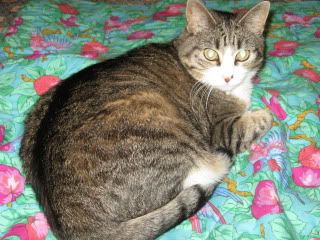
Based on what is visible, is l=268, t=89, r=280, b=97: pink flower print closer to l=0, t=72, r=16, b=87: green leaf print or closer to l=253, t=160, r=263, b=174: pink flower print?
l=253, t=160, r=263, b=174: pink flower print

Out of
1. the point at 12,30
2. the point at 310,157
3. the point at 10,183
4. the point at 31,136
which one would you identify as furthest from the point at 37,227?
the point at 12,30

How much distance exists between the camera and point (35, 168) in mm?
1587

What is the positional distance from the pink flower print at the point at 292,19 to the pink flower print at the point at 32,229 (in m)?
2.05

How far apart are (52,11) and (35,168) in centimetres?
162

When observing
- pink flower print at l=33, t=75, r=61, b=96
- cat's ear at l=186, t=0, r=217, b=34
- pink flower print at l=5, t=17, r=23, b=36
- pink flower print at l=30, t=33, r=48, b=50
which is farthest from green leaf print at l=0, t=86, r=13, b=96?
cat's ear at l=186, t=0, r=217, b=34

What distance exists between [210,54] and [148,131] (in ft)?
1.69

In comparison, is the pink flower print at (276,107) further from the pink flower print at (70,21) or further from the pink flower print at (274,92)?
the pink flower print at (70,21)

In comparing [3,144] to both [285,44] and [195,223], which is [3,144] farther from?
[285,44]

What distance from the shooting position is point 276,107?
2.11 metres

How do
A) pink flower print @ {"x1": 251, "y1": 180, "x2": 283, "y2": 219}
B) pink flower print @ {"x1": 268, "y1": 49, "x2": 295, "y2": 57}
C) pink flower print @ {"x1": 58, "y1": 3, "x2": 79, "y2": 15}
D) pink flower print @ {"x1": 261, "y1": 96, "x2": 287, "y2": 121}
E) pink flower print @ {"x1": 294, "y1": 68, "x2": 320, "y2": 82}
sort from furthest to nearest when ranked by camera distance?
pink flower print @ {"x1": 58, "y1": 3, "x2": 79, "y2": 15} → pink flower print @ {"x1": 268, "y1": 49, "x2": 295, "y2": 57} → pink flower print @ {"x1": 294, "y1": 68, "x2": 320, "y2": 82} → pink flower print @ {"x1": 261, "y1": 96, "x2": 287, "y2": 121} → pink flower print @ {"x1": 251, "y1": 180, "x2": 283, "y2": 219}

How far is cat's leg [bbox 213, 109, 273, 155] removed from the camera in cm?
191

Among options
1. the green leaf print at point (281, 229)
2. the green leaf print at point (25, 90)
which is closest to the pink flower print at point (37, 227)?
the green leaf print at point (25, 90)

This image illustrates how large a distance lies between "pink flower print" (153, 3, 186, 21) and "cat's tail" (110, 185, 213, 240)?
1.67 m

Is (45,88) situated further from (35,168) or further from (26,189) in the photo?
(35,168)
